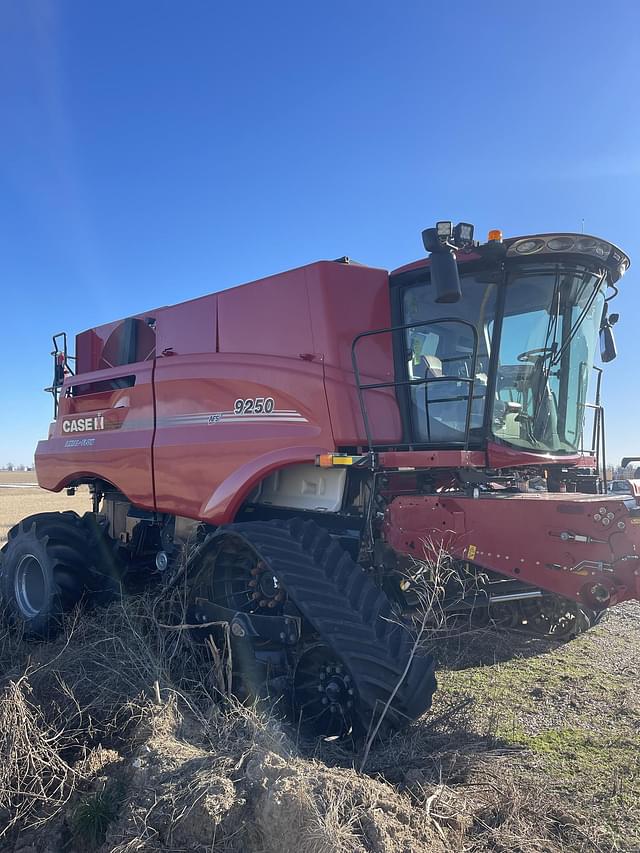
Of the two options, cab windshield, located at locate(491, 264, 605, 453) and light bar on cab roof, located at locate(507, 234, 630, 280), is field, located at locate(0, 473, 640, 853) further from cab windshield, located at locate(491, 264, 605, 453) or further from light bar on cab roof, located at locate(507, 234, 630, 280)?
light bar on cab roof, located at locate(507, 234, 630, 280)

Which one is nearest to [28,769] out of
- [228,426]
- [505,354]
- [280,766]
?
[280,766]

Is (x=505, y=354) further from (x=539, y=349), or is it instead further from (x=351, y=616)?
(x=351, y=616)

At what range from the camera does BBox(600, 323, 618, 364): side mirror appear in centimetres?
536

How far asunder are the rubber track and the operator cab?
107 centimetres

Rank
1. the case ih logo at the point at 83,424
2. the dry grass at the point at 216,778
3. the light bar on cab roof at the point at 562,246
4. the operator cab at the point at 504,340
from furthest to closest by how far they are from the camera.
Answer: the case ih logo at the point at 83,424 < the operator cab at the point at 504,340 < the light bar on cab roof at the point at 562,246 < the dry grass at the point at 216,778

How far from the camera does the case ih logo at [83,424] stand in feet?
21.4

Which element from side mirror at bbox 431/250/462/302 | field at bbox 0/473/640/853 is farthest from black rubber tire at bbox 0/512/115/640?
side mirror at bbox 431/250/462/302

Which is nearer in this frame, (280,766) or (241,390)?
(280,766)

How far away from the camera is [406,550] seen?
429 cm

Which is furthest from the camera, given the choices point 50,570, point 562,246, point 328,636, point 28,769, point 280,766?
point 50,570

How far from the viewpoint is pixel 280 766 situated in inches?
108

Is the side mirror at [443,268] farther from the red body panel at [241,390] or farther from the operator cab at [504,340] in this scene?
the red body panel at [241,390]

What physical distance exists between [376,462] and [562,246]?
1.92m

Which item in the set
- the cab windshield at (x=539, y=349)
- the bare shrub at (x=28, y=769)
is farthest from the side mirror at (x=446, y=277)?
the bare shrub at (x=28, y=769)
